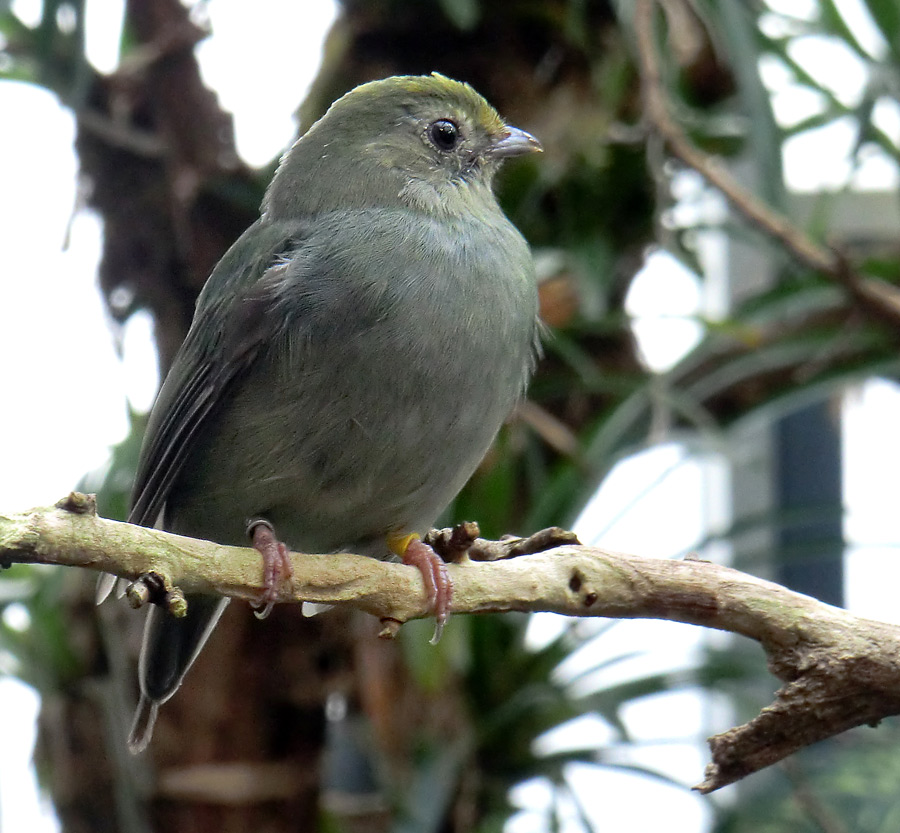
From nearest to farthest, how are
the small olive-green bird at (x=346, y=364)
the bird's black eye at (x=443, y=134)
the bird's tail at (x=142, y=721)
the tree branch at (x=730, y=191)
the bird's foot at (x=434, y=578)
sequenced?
the bird's foot at (x=434, y=578)
the small olive-green bird at (x=346, y=364)
the bird's tail at (x=142, y=721)
the bird's black eye at (x=443, y=134)
the tree branch at (x=730, y=191)

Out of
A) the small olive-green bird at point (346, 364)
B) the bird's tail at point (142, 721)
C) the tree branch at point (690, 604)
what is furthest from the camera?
the bird's tail at point (142, 721)

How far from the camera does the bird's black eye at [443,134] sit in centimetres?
298

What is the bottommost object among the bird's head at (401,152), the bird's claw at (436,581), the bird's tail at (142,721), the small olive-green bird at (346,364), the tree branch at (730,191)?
the bird's tail at (142,721)

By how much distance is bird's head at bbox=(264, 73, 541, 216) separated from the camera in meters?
2.78

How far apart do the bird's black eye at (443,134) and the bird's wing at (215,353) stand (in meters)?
0.48

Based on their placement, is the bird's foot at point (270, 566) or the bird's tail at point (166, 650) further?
the bird's tail at point (166, 650)

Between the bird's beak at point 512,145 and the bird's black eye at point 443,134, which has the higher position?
the bird's beak at point 512,145

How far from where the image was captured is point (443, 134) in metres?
2.98

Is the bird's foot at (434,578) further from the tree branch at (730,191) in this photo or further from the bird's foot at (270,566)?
the tree branch at (730,191)

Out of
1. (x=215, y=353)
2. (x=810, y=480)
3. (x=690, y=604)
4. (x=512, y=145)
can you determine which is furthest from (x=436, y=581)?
(x=810, y=480)

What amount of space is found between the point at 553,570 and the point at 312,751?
6.21ft

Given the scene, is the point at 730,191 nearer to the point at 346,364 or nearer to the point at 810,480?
the point at 346,364

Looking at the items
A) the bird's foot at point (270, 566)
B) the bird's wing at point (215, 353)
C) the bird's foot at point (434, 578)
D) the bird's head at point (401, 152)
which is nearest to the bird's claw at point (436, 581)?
the bird's foot at point (434, 578)

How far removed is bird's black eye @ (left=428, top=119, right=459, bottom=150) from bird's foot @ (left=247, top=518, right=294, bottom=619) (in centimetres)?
110
